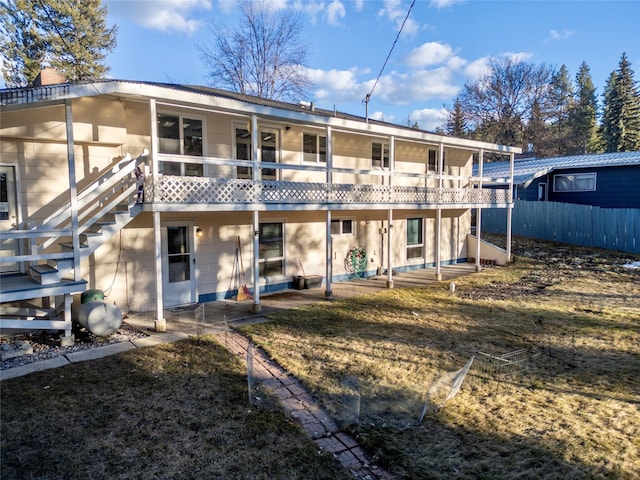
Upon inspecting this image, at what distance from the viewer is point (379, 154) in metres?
14.2

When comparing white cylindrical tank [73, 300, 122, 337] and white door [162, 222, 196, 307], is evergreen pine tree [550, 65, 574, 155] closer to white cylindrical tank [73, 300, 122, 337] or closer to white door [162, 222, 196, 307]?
white door [162, 222, 196, 307]

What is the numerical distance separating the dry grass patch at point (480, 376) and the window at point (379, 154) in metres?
5.09

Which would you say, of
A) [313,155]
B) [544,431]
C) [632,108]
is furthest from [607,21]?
[632,108]

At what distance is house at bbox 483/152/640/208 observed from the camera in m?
20.5

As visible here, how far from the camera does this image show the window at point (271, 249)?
11430 mm

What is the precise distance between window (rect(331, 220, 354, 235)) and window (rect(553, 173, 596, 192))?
16.9 meters

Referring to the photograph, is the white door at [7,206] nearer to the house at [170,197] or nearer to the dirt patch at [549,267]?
the house at [170,197]

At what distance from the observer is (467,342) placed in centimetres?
753

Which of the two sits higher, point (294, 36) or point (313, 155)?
point (294, 36)

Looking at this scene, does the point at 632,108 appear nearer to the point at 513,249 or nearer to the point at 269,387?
the point at 513,249

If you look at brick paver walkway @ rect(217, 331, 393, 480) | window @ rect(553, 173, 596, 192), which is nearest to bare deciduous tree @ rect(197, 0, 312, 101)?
window @ rect(553, 173, 596, 192)

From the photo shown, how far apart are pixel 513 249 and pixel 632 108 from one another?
34417 millimetres

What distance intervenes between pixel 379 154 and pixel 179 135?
7.36 meters

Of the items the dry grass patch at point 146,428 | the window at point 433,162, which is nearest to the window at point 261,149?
the dry grass patch at point 146,428
